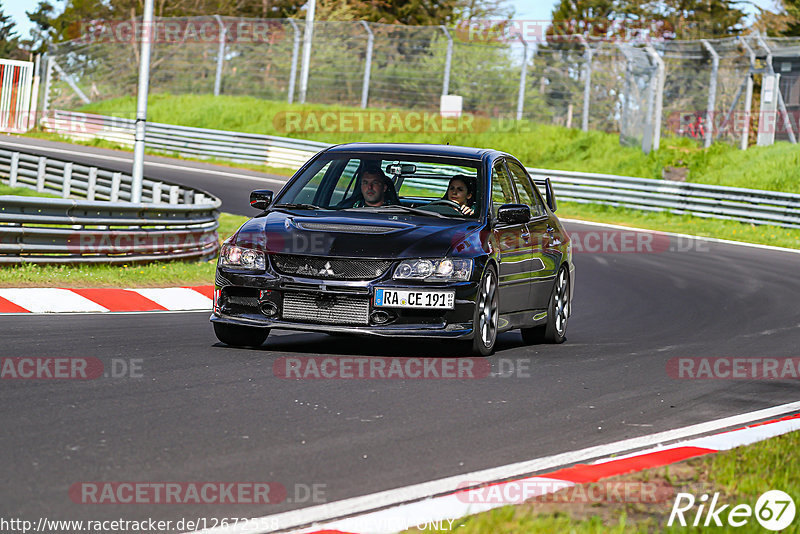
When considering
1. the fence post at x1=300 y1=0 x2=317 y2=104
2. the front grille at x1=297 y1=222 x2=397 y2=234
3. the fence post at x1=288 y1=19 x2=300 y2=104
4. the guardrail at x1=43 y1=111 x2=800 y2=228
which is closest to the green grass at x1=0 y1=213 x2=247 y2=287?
the front grille at x1=297 y1=222 x2=397 y2=234

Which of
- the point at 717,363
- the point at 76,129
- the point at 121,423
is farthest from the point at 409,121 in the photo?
the point at 121,423

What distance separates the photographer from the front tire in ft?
29.7

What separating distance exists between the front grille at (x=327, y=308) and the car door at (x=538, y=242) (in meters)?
2.18

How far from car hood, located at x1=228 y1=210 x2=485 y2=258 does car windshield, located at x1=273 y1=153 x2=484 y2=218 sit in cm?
35

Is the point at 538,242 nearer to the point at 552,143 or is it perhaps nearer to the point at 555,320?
the point at 555,320

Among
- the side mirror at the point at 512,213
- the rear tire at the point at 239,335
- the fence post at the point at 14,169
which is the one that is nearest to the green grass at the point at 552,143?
the fence post at the point at 14,169

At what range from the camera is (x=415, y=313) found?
346 inches

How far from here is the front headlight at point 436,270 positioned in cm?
873

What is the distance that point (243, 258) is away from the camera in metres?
8.95

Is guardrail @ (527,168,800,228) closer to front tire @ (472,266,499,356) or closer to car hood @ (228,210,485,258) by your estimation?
front tire @ (472,266,499,356)

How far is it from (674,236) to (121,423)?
22.1m

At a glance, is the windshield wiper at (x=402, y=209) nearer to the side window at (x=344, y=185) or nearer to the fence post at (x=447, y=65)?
the side window at (x=344, y=185)

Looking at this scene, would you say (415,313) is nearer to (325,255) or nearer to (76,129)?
(325,255)

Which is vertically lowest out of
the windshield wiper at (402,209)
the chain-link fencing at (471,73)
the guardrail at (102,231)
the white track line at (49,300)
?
the white track line at (49,300)
